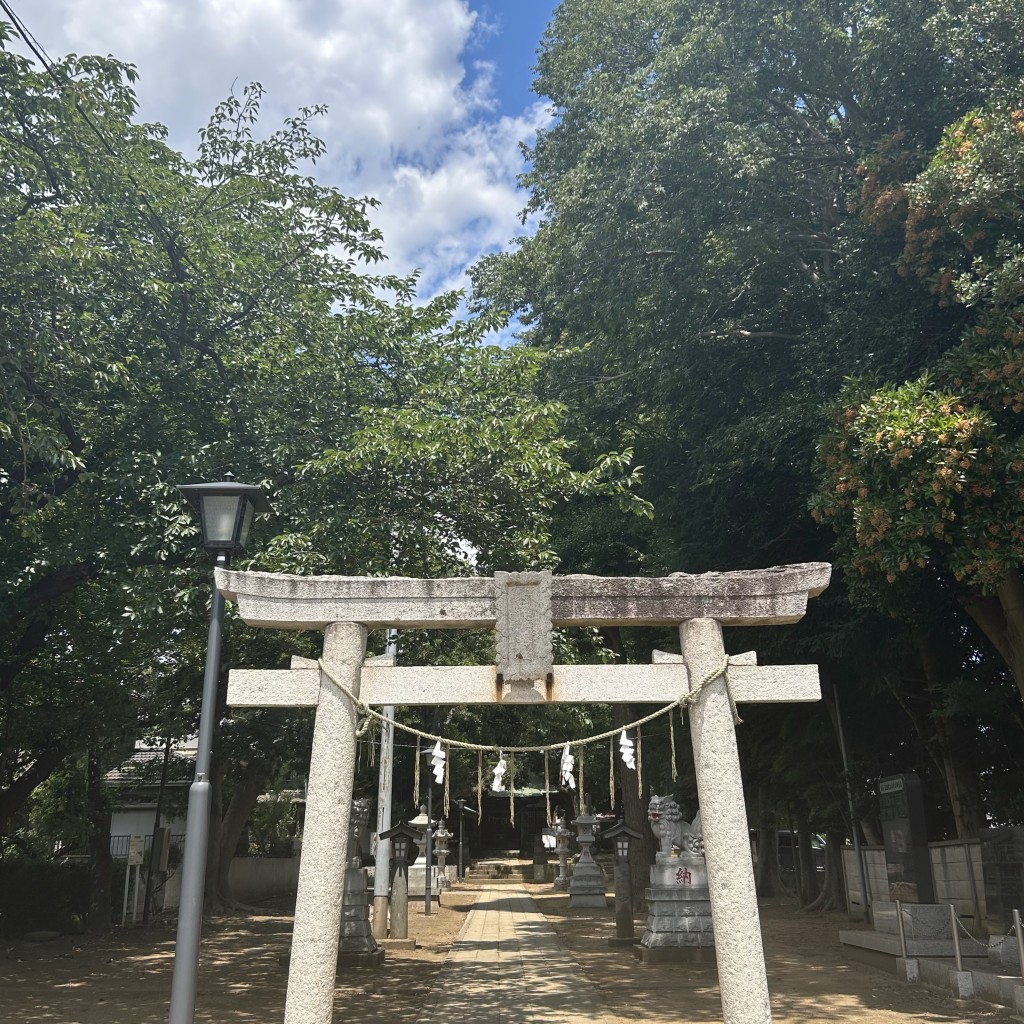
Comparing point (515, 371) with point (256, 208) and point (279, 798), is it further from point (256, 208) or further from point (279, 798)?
point (279, 798)

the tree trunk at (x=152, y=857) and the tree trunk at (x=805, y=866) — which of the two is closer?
the tree trunk at (x=152, y=857)

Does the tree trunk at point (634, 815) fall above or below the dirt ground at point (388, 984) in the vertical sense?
above

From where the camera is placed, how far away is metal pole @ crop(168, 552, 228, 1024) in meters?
5.79

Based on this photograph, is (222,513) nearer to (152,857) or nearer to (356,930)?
(356,930)

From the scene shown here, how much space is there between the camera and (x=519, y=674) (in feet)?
20.3

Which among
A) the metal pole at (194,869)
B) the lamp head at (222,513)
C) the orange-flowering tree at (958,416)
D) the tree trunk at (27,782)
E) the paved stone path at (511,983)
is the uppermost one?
the orange-flowering tree at (958,416)

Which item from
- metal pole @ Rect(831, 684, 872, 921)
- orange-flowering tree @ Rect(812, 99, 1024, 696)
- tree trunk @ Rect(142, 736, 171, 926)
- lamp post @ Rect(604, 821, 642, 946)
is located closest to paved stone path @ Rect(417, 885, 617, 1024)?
lamp post @ Rect(604, 821, 642, 946)

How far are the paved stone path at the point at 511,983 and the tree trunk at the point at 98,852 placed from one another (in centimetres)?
730

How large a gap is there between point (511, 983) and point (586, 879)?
13.3 m

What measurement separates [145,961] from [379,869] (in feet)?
13.3

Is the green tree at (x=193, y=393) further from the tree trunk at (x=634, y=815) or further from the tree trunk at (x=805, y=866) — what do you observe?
the tree trunk at (x=805, y=866)

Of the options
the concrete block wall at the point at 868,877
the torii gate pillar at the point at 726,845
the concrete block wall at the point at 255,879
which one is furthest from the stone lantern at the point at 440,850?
the torii gate pillar at the point at 726,845

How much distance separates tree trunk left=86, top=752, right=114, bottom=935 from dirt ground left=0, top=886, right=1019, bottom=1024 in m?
0.54

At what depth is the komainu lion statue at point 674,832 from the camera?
1532cm
